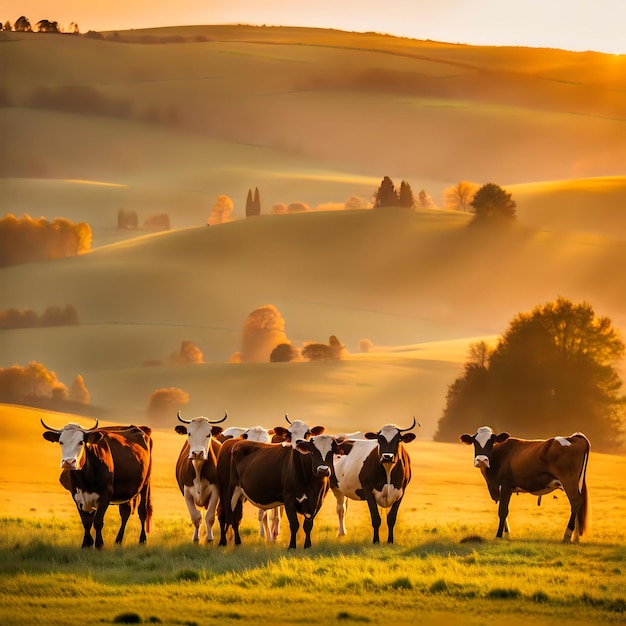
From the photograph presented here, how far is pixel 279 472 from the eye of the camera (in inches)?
1046

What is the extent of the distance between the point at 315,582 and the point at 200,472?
648 centimetres

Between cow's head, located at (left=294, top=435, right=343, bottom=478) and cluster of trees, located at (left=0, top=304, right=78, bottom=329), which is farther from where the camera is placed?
cluster of trees, located at (left=0, top=304, right=78, bottom=329)

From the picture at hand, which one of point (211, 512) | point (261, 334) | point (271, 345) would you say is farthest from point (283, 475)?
point (261, 334)

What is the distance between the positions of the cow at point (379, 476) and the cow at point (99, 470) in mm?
4183

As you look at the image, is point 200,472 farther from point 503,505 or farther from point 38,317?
point 38,317

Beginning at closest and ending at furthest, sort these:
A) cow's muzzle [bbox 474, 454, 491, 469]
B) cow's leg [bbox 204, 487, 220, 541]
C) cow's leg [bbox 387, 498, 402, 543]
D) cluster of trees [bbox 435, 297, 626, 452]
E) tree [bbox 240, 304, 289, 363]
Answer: cow's leg [bbox 204, 487, 220, 541]
cow's leg [bbox 387, 498, 402, 543]
cow's muzzle [bbox 474, 454, 491, 469]
cluster of trees [bbox 435, 297, 626, 452]
tree [bbox 240, 304, 289, 363]

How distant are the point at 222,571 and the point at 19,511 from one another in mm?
21239

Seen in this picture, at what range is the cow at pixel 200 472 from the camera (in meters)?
27.7

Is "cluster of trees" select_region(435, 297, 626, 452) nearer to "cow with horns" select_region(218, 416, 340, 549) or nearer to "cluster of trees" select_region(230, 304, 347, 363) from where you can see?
"cluster of trees" select_region(230, 304, 347, 363)

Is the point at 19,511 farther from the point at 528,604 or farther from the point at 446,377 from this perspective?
the point at 446,377

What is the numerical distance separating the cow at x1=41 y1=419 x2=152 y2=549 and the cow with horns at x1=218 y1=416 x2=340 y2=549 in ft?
5.74

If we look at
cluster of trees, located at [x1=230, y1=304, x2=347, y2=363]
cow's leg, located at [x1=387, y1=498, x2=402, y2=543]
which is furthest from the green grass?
cluster of trees, located at [x1=230, y1=304, x2=347, y2=363]

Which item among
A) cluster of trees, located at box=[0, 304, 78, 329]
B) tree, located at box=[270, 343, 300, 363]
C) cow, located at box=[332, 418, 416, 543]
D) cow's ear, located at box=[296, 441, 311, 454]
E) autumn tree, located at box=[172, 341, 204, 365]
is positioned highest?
cluster of trees, located at box=[0, 304, 78, 329]

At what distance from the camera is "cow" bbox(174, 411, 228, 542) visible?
27.7 meters
